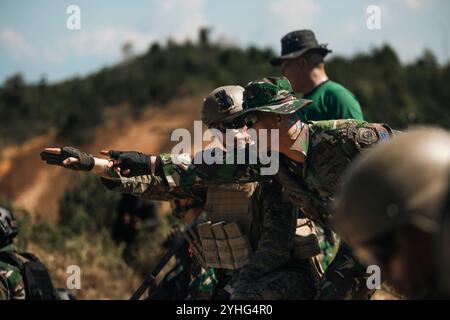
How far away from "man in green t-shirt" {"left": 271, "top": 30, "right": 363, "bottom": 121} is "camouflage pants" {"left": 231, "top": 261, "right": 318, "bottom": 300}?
5.47ft

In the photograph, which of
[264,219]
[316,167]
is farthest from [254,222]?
[316,167]

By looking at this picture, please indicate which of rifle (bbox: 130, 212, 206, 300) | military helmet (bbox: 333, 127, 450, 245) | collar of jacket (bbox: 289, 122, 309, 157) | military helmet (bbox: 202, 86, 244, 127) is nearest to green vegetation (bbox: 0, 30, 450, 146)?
rifle (bbox: 130, 212, 206, 300)

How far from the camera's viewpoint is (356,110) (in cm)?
641

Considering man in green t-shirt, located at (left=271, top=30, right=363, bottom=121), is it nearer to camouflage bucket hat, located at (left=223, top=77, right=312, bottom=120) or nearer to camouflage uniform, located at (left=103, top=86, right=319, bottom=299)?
camouflage uniform, located at (left=103, top=86, right=319, bottom=299)

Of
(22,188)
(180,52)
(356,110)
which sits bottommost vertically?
(22,188)

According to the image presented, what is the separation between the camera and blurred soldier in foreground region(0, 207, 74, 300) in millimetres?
5473

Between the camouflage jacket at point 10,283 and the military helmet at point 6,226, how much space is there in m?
0.21

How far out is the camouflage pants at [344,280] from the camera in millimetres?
4609

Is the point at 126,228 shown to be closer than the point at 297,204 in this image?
No

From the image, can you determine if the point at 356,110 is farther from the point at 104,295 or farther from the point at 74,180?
the point at 74,180

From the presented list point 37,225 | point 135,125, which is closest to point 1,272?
point 37,225

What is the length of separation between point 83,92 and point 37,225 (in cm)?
3075

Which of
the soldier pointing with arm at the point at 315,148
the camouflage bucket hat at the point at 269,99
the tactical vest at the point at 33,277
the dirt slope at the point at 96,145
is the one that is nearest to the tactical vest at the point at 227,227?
the soldier pointing with arm at the point at 315,148
